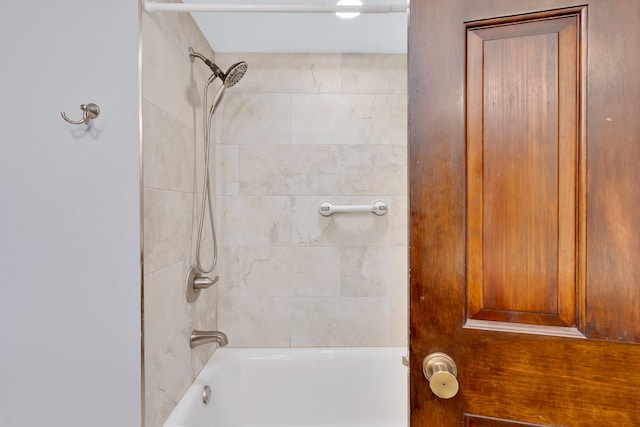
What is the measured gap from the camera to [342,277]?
1.68m

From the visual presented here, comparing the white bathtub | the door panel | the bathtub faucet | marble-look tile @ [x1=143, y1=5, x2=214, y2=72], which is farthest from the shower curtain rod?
the white bathtub

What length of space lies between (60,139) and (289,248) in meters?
1.04

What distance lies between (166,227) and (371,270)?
1.02m

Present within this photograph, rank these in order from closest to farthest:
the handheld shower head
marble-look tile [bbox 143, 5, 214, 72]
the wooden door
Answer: the wooden door, marble-look tile [bbox 143, 5, 214, 72], the handheld shower head

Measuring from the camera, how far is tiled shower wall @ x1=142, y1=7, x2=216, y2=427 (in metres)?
0.98

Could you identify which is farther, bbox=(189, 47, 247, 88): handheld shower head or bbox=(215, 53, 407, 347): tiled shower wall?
bbox=(215, 53, 407, 347): tiled shower wall

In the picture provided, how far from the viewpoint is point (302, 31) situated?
145 cm

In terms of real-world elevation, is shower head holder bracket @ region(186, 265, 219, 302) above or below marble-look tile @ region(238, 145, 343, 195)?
below

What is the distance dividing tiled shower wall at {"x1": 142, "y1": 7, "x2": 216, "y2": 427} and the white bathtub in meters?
0.30

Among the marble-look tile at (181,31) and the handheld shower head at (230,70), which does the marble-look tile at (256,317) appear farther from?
the marble-look tile at (181,31)

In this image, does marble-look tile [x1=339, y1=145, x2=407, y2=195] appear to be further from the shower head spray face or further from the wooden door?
the wooden door

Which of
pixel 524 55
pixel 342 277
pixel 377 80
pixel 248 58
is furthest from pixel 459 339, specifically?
pixel 248 58

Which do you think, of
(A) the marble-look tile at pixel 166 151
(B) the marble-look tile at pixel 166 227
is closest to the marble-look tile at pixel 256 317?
(B) the marble-look tile at pixel 166 227

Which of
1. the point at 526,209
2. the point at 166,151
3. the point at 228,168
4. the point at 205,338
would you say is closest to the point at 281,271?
the point at 205,338
